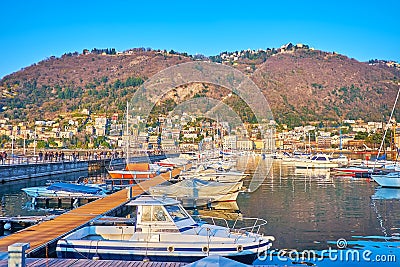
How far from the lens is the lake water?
2157 cm

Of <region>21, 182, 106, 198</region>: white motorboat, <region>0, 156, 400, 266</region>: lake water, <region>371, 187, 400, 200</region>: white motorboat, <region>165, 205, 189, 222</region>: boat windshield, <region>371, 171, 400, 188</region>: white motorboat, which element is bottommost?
<region>371, 187, 400, 200</region>: white motorboat

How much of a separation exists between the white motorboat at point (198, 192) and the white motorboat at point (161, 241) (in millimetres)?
14828

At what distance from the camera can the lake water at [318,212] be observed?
21.6m

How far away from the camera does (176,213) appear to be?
672 inches

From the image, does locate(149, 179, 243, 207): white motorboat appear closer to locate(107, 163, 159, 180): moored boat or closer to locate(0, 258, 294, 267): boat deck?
locate(107, 163, 159, 180): moored boat

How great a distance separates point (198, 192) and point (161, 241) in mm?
16422

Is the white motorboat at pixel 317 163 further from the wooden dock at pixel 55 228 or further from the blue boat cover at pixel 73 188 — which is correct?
the wooden dock at pixel 55 228

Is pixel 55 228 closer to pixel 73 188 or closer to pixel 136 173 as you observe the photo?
pixel 73 188

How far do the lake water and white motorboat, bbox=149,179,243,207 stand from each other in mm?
1258

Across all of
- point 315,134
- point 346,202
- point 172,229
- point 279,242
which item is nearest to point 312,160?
point 346,202

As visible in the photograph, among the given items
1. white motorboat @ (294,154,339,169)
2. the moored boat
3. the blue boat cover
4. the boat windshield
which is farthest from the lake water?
white motorboat @ (294,154,339,169)

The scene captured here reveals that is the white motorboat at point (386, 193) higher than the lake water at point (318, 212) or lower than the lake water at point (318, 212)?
lower

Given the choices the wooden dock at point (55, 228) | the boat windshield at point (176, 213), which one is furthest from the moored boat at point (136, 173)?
the boat windshield at point (176, 213)

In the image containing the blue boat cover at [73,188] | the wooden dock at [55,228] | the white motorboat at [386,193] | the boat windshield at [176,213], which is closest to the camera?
the wooden dock at [55,228]
